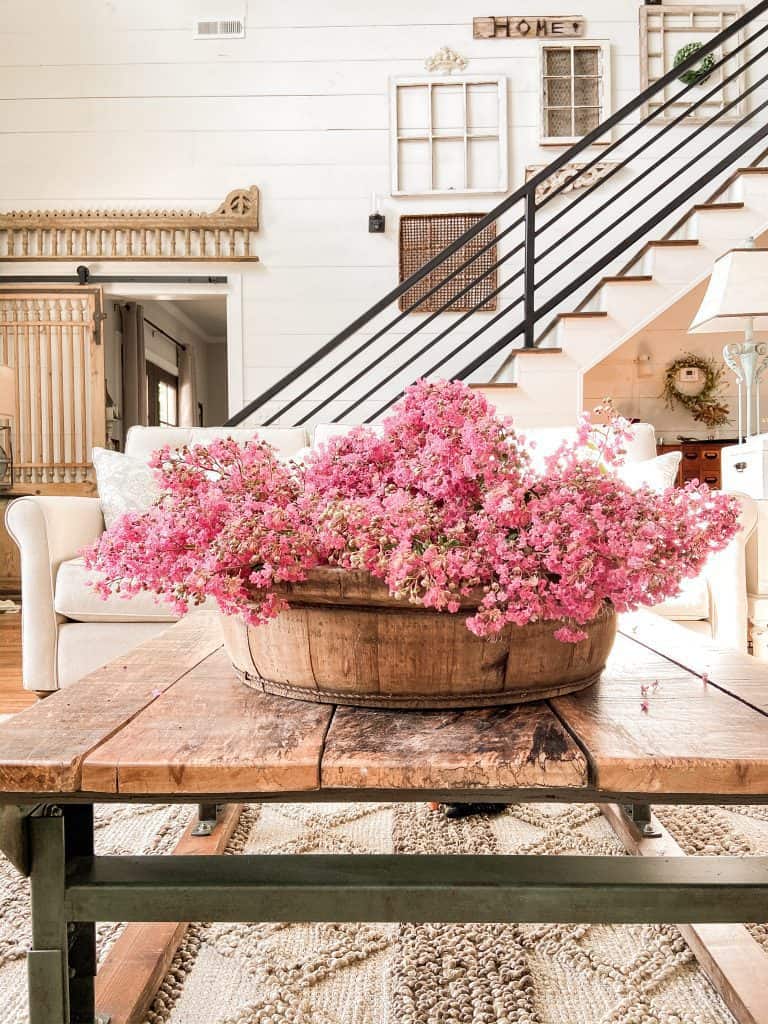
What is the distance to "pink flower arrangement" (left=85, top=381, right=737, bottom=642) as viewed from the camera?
25.4 inches

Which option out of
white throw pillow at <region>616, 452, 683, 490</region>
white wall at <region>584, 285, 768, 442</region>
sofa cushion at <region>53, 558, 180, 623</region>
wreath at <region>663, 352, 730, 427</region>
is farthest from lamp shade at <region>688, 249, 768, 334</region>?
sofa cushion at <region>53, 558, 180, 623</region>

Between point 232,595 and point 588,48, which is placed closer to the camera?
point 232,595

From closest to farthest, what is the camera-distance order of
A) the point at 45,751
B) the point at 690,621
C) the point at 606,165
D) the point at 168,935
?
the point at 45,751
the point at 168,935
the point at 690,621
the point at 606,165

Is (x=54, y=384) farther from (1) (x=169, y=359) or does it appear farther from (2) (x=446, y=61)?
(2) (x=446, y=61)

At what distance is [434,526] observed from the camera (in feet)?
2.16

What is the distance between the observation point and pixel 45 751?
63 cm

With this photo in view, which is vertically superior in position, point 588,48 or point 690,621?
point 588,48

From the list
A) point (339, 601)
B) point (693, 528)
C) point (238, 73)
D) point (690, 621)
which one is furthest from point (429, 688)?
point (238, 73)

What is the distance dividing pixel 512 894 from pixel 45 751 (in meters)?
0.40

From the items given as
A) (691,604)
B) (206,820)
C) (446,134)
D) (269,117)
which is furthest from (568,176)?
(206,820)

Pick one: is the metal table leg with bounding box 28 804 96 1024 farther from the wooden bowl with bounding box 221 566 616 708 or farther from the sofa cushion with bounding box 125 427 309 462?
the sofa cushion with bounding box 125 427 309 462

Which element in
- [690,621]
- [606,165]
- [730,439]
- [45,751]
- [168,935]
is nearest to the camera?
[45,751]

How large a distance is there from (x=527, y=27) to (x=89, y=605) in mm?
5507

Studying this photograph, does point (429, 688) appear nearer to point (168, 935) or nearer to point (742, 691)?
point (742, 691)
